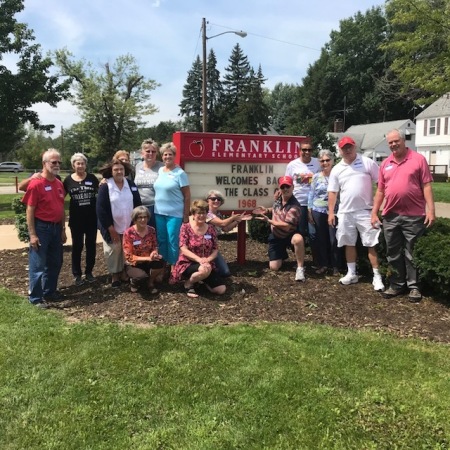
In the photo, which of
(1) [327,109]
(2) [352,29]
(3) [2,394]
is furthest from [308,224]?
(2) [352,29]

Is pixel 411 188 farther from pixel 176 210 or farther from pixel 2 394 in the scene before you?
pixel 2 394

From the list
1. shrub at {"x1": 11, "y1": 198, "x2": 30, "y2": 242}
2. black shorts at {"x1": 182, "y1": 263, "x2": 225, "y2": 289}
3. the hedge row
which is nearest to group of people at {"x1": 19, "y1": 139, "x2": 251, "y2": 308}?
black shorts at {"x1": 182, "y1": 263, "x2": 225, "y2": 289}

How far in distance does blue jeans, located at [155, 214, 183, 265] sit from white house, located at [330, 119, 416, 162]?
1922 inches

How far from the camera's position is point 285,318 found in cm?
468

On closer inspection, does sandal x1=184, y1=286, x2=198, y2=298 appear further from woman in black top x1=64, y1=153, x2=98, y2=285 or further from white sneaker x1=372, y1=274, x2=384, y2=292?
white sneaker x1=372, y1=274, x2=384, y2=292

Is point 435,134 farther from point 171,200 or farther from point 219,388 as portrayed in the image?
point 219,388

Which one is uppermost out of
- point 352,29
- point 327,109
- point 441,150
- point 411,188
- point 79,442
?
point 352,29

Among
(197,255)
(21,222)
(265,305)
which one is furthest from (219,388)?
(21,222)

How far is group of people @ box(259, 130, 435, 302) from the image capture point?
5055 millimetres

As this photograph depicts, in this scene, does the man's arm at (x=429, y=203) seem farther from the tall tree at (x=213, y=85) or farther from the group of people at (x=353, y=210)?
the tall tree at (x=213, y=85)

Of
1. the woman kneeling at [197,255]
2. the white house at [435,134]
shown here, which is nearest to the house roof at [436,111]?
the white house at [435,134]

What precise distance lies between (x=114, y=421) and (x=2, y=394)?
35.2 inches

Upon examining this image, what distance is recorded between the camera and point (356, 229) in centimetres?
564

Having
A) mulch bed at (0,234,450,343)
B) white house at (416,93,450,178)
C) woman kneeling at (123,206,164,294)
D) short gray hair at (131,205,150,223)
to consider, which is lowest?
mulch bed at (0,234,450,343)
